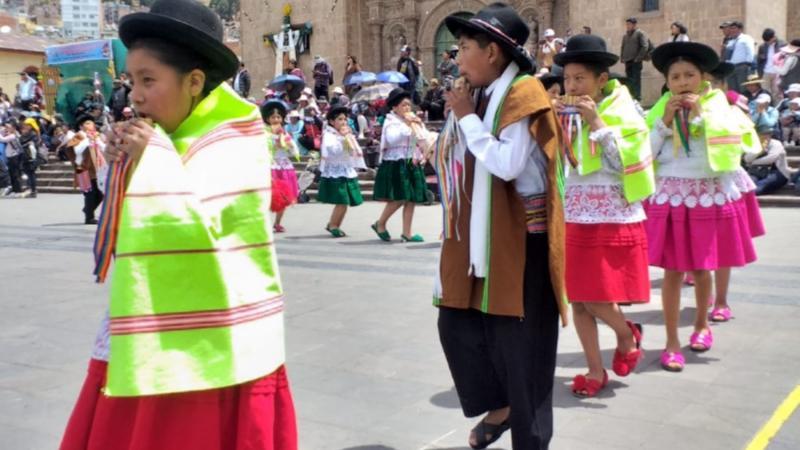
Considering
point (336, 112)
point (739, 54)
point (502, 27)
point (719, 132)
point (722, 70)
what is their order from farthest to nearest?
point (739, 54) → point (336, 112) → point (722, 70) → point (719, 132) → point (502, 27)

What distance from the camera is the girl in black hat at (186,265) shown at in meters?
2.11

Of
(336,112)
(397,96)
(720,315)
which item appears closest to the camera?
(720,315)

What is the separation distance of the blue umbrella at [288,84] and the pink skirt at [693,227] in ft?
61.4

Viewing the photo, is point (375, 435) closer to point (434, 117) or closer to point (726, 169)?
point (726, 169)

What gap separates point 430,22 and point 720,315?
21.4 meters

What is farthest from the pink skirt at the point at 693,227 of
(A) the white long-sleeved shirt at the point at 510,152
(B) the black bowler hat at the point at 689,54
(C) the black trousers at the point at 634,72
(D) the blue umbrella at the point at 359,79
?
(D) the blue umbrella at the point at 359,79

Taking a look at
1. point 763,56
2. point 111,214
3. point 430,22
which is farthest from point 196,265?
point 430,22

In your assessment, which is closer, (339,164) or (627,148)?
(627,148)

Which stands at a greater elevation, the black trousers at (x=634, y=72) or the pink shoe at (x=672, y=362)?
the black trousers at (x=634, y=72)

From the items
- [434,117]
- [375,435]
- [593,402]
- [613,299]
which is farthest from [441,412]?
[434,117]

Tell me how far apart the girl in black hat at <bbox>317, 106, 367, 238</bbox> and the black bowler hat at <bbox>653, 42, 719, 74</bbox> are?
267 inches

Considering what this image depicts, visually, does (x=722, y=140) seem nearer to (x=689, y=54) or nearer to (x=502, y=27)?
(x=689, y=54)

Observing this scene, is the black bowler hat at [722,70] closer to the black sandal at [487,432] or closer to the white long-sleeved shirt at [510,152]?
the white long-sleeved shirt at [510,152]

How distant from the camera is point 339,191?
11.4 metres
